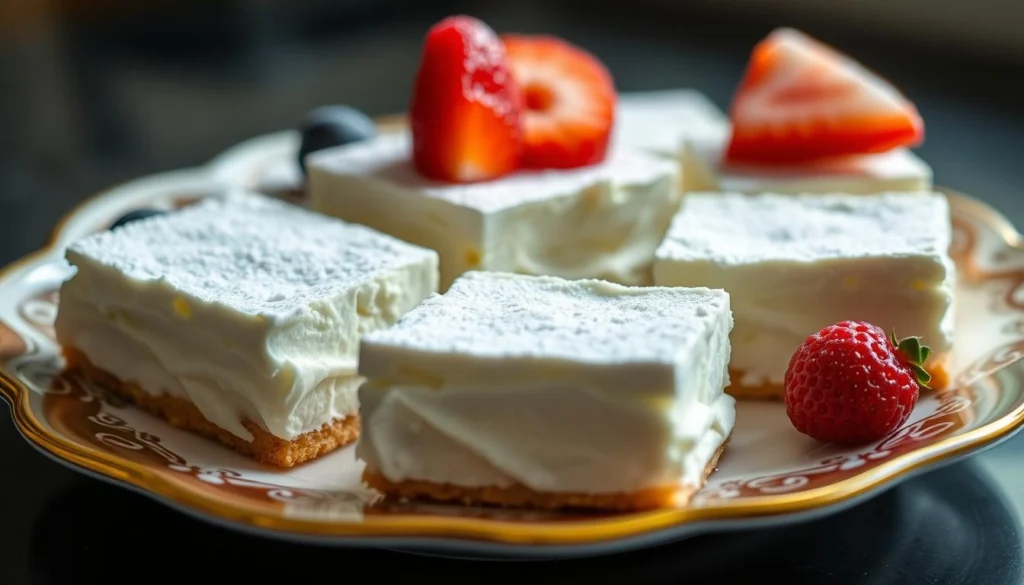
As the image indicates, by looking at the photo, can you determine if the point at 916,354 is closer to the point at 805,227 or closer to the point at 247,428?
the point at 805,227

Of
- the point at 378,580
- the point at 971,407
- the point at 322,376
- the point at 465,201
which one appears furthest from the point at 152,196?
the point at 971,407

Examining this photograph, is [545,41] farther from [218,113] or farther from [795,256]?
[218,113]

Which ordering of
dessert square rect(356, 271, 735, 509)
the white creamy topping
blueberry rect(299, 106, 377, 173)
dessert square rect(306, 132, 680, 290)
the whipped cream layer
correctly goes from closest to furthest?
dessert square rect(356, 271, 735, 509)
the white creamy topping
dessert square rect(306, 132, 680, 290)
the whipped cream layer
blueberry rect(299, 106, 377, 173)

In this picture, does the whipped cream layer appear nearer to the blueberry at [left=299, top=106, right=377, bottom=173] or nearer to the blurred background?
the blurred background

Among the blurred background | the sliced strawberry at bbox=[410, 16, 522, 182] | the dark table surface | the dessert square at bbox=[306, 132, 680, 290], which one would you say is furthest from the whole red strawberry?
the blurred background

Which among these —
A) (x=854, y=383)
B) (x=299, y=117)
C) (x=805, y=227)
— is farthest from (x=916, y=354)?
(x=299, y=117)

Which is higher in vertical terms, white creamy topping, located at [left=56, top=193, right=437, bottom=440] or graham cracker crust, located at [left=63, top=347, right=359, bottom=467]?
white creamy topping, located at [left=56, top=193, right=437, bottom=440]
